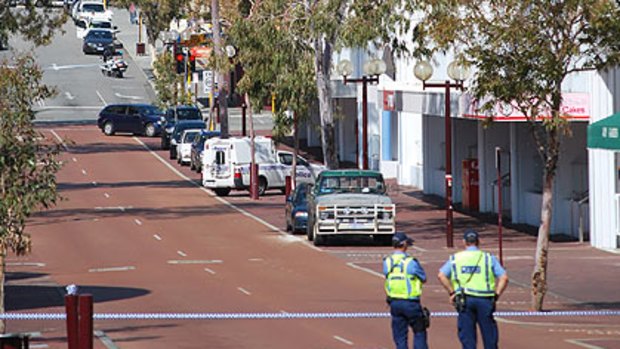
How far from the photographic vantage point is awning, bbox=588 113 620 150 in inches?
1060

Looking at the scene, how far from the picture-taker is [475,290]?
57.6ft

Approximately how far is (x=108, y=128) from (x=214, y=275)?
45954mm

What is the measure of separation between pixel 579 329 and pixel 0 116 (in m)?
9.06

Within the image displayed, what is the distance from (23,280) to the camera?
32500mm

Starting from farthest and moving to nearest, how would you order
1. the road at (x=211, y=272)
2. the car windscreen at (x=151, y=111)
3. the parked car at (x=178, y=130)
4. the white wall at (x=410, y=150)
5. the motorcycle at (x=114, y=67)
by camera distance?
the motorcycle at (x=114, y=67) → the car windscreen at (x=151, y=111) → the parked car at (x=178, y=130) → the white wall at (x=410, y=150) → the road at (x=211, y=272)

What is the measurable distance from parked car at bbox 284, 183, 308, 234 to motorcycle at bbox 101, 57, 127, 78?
2322 inches

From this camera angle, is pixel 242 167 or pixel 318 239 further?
pixel 242 167

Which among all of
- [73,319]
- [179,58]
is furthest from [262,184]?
[73,319]

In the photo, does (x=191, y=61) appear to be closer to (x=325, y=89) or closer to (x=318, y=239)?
(x=325, y=89)

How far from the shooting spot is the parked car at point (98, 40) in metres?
107

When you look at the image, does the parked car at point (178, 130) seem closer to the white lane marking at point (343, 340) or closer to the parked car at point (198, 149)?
the parked car at point (198, 149)

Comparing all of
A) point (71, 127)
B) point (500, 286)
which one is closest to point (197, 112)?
point (71, 127)

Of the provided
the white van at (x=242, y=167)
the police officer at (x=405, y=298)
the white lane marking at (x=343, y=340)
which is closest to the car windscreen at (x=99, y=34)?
the white van at (x=242, y=167)

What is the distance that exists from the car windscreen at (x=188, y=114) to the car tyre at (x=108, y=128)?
3.66 meters
